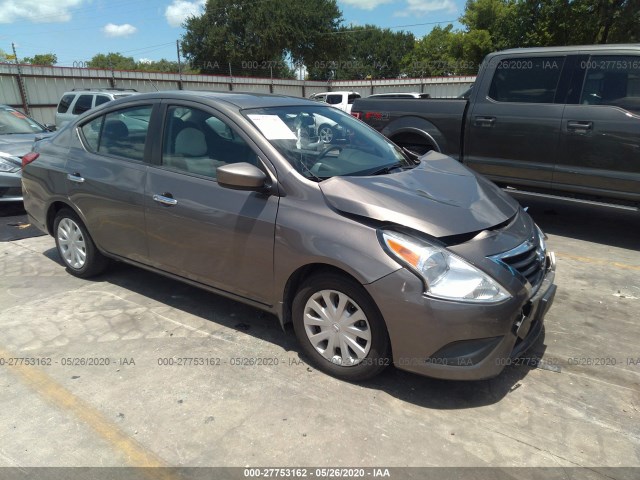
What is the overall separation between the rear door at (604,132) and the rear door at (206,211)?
13.2 feet

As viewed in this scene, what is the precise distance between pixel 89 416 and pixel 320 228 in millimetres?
1686

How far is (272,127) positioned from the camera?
3.33 m

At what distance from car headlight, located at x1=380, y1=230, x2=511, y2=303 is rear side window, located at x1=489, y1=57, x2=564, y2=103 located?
4.00 meters

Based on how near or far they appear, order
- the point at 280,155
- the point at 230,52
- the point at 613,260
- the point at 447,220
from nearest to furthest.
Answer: the point at 447,220
the point at 280,155
the point at 613,260
the point at 230,52

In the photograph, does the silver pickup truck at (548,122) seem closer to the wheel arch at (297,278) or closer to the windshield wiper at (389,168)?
the windshield wiper at (389,168)

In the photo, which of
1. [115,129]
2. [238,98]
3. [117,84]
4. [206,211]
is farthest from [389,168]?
[117,84]

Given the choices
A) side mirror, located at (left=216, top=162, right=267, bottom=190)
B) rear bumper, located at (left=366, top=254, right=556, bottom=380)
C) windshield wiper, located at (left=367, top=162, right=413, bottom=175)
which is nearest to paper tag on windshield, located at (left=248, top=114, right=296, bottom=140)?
side mirror, located at (left=216, top=162, right=267, bottom=190)

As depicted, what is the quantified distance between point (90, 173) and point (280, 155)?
76.8 inches

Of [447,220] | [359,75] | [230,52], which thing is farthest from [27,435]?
[359,75]

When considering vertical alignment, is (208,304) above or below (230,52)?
below

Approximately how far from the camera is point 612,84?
5.29 metres

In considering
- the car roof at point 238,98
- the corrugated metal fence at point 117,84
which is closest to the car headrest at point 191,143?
the car roof at point 238,98

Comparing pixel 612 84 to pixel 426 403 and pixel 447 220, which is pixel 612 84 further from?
pixel 426 403

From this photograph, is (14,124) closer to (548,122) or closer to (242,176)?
(242,176)
